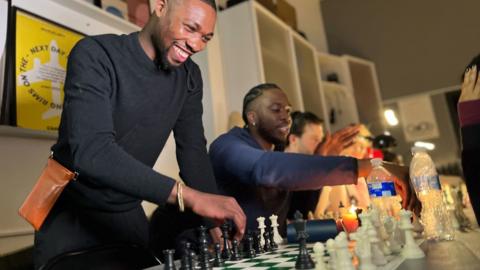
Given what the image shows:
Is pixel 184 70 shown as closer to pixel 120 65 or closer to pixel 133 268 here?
pixel 120 65

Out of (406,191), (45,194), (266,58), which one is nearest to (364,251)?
(406,191)

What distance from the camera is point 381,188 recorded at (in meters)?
1.21

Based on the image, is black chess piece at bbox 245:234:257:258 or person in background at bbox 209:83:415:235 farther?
person in background at bbox 209:83:415:235

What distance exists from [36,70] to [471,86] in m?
1.56

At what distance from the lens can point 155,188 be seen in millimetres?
944

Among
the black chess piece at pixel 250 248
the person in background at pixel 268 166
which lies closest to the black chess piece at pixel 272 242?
the black chess piece at pixel 250 248

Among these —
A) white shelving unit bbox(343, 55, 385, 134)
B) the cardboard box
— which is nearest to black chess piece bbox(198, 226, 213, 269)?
→ the cardboard box

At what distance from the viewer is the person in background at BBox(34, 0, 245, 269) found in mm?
951

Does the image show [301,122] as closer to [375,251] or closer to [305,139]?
[305,139]

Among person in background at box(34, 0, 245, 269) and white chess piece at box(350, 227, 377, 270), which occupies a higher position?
person in background at box(34, 0, 245, 269)

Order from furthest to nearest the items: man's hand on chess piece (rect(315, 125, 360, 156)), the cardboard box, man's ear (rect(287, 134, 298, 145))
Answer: the cardboard box, man's ear (rect(287, 134, 298, 145)), man's hand on chess piece (rect(315, 125, 360, 156))

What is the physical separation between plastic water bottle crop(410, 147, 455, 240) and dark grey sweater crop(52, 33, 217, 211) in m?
0.65

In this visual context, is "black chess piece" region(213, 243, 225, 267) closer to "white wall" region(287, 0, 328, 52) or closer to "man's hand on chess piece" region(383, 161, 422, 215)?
"man's hand on chess piece" region(383, 161, 422, 215)

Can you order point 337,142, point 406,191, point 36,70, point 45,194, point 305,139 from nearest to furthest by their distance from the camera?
point 45,194 < point 406,191 < point 36,70 < point 337,142 < point 305,139
